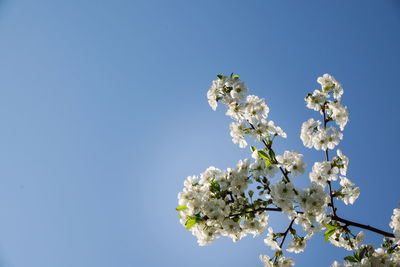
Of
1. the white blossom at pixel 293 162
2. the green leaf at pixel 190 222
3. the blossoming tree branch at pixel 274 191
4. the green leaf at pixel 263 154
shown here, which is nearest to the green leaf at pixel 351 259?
the blossoming tree branch at pixel 274 191

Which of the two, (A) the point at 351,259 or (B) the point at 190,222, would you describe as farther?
(A) the point at 351,259

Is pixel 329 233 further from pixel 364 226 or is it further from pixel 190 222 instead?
pixel 190 222

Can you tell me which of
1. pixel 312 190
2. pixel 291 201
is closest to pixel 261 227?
pixel 291 201

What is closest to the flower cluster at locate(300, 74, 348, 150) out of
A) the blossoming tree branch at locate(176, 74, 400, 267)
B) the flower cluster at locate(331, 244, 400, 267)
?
the blossoming tree branch at locate(176, 74, 400, 267)

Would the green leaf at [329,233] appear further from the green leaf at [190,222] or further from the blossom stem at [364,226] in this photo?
the green leaf at [190,222]

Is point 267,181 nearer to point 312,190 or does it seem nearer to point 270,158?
point 270,158

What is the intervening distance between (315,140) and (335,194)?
82 centimetres

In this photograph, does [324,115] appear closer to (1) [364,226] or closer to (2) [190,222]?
(1) [364,226]

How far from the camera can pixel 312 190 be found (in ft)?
10.2

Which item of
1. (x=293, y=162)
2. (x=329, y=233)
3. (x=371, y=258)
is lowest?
(x=371, y=258)

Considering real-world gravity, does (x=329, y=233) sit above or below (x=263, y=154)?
below

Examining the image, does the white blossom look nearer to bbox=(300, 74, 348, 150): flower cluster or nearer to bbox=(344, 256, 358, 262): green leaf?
bbox=(300, 74, 348, 150): flower cluster

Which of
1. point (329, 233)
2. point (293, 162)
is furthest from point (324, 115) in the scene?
point (329, 233)

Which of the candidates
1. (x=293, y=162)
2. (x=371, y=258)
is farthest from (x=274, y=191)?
(x=371, y=258)
